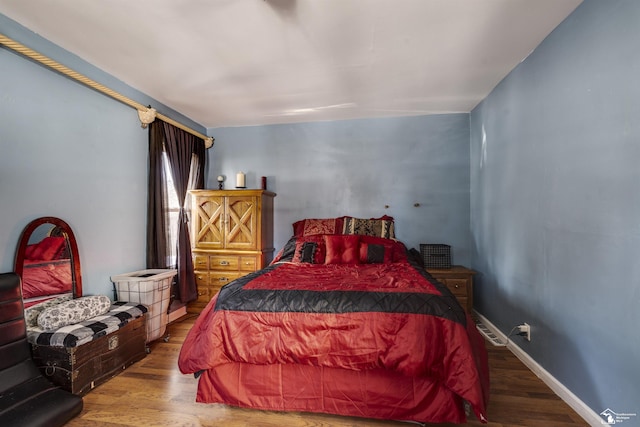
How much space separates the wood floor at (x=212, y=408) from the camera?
1605 millimetres

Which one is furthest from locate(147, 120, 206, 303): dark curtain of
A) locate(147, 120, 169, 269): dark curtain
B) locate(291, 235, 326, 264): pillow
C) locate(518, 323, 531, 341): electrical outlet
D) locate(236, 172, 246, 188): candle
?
locate(518, 323, 531, 341): electrical outlet

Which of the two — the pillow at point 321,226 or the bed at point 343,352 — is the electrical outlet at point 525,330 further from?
the pillow at point 321,226

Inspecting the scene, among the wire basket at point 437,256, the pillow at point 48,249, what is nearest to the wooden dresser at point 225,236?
the pillow at point 48,249

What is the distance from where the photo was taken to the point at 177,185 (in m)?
3.42

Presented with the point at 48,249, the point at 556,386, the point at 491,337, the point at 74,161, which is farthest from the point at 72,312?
the point at 491,337

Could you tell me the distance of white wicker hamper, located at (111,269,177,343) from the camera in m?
2.52

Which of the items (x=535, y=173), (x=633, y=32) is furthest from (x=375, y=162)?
(x=633, y=32)

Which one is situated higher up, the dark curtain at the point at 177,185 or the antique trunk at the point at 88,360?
the dark curtain at the point at 177,185

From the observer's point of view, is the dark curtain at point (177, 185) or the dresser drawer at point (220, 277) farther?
the dresser drawer at point (220, 277)

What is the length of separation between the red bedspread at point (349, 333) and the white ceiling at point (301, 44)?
72.9 inches

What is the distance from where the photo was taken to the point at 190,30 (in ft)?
6.55

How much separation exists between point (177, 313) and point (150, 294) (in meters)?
0.89

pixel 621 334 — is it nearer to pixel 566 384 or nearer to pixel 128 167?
pixel 566 384

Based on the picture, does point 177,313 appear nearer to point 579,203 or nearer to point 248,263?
point 248,263
